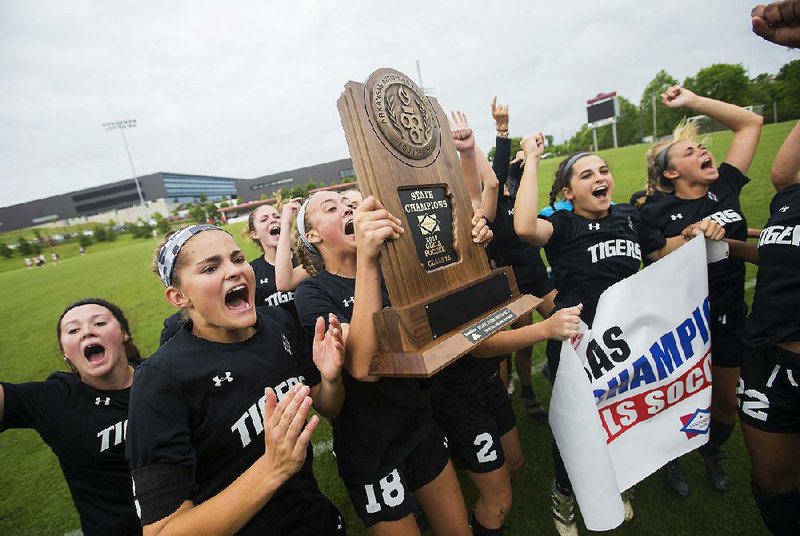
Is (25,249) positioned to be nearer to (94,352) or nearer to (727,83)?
(94,352)

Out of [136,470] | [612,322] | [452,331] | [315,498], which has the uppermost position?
[452,331]

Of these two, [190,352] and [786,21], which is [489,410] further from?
[786,21]

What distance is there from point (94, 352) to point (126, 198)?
348 ft

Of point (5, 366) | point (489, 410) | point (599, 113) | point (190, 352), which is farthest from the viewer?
point (599, 113)

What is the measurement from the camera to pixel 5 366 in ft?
28.8

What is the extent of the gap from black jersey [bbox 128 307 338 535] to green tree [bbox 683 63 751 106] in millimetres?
66577

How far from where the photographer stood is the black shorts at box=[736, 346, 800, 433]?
1.80 metres

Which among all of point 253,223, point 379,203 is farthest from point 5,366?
point 379,203

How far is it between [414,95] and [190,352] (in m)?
1.61

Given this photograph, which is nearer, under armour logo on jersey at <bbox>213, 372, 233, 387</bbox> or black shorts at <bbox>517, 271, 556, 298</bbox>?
under armour logo on jersey at <bbox>213, 372, 233, 387</bbox>

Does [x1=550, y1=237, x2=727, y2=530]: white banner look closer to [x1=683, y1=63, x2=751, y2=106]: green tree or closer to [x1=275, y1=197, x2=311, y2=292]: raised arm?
[x1=275, y1=197, x2=311, y2=292]: raised arm

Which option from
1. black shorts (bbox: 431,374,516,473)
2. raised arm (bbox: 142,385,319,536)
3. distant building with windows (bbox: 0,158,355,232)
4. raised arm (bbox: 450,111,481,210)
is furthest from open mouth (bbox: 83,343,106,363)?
distant building with windows (bbox: 0,158,355,232)

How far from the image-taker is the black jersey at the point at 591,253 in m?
2.47

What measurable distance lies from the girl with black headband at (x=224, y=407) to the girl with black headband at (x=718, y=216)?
2615 millimetres
